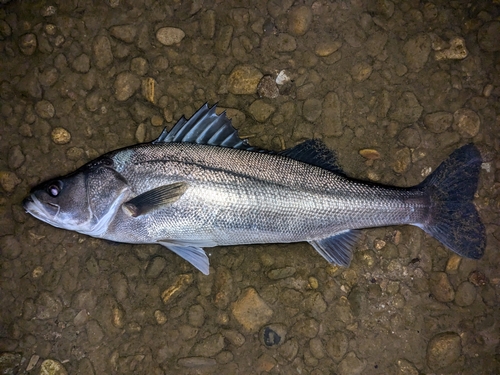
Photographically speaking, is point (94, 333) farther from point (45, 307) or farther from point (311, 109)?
point (311, 109)

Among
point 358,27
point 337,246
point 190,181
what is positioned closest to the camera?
point 190,181

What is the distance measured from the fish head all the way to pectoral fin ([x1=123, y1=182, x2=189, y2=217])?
16cm

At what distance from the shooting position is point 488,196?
3.41m

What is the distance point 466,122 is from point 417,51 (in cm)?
77

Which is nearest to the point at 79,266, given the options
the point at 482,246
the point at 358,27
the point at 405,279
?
the point at 405,279

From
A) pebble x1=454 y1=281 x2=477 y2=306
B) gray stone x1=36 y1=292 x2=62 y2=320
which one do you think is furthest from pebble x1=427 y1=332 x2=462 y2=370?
gray stone x1=36 y1=292 x2=62 y2=320

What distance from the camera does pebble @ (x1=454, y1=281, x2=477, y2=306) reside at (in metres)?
3.32

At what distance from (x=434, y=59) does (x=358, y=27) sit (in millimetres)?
748

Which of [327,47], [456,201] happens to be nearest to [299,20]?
[327,47]

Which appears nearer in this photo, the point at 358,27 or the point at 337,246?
the point at 337,246

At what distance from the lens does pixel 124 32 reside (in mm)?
3350

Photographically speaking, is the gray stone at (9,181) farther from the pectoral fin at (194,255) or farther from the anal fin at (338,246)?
the anal fin at (338,246)

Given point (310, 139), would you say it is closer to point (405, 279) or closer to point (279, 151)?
point (279, 151)

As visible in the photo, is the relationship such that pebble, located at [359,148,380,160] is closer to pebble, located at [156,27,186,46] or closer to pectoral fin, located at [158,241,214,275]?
pectoral fin, located at [158,241,214,275]
